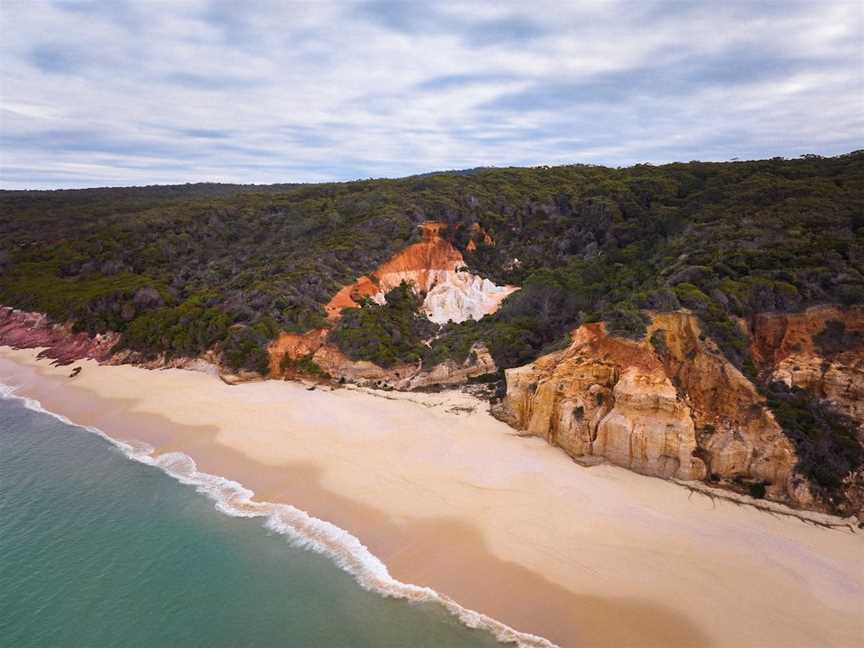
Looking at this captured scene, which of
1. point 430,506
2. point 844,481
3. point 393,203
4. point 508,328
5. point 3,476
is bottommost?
point 3,476

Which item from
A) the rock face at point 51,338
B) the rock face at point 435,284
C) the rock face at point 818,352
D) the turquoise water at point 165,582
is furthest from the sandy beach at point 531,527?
the rock face at point 51,338

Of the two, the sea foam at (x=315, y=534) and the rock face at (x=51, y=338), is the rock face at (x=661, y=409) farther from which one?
the rock face at (x=51, y=338)

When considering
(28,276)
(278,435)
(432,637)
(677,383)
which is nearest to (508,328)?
(677,383)

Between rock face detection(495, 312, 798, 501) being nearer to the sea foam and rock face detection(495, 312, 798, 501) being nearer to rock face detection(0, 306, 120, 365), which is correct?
the sea foam

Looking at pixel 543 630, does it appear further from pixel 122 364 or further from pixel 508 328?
pixel 122 364

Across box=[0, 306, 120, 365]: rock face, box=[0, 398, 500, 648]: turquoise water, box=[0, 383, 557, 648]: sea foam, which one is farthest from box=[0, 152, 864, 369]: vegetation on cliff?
box=[0, 398, 500, 648]: turquoise water

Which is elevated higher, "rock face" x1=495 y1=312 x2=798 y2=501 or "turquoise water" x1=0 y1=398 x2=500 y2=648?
"rock face" x1=495 y1=312 x2=798 y2=501
